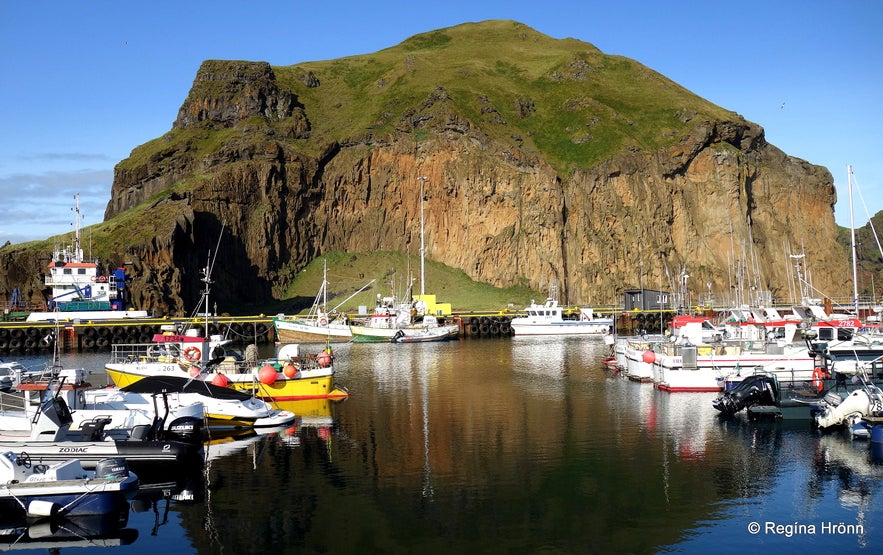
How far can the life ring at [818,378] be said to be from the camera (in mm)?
48312

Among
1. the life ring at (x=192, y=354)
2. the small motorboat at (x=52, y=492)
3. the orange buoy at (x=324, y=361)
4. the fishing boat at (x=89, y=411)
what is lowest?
the small motorboat at (x=52, y=492)

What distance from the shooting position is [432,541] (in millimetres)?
27578

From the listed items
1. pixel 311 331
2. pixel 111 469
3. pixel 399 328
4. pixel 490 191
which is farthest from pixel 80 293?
pixel 111 469

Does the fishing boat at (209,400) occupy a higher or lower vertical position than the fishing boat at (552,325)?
lower

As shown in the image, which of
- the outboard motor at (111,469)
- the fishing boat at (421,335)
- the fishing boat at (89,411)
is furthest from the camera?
the fishing boat at (421,335)

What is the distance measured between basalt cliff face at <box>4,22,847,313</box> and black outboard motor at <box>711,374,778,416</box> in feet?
372

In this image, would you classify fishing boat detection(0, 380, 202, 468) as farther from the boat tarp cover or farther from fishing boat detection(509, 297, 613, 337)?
fishing boat detection(509, 297, 613, 337)

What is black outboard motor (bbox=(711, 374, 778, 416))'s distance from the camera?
4731 cm

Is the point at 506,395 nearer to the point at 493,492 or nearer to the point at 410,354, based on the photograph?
the point at 493,492

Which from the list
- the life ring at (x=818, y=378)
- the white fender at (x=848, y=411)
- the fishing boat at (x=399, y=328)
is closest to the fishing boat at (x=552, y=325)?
the fishing boat at (x=399, y=328)

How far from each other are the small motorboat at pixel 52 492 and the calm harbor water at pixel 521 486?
4.49 feet

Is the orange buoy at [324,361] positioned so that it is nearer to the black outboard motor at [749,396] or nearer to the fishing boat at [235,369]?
the fishing boat at [235,369]

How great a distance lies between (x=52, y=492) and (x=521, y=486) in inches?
663

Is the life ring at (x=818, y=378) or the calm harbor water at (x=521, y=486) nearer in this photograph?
the calm harbor water at (x=521, y=486)
